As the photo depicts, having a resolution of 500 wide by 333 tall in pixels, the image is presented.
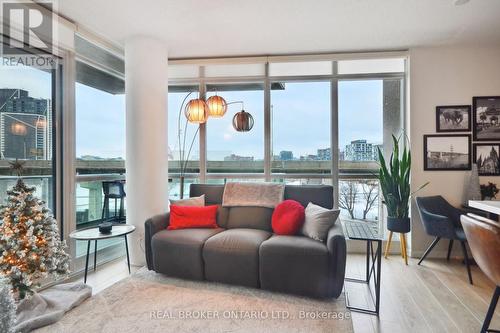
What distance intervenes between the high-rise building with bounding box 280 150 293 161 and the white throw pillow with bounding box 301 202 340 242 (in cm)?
140

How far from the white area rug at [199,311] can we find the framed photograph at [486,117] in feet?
9.49

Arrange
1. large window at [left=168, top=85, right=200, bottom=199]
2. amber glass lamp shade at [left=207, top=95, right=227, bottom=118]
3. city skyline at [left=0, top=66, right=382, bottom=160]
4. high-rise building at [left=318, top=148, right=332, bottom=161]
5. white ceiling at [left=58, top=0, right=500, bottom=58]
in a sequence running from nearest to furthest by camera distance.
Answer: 1. white ceiling at [left=58, top=0, right=500, bottom=58]
2. city skyline at [left=0, top=66, right=382, bottom=160]
3. amber glass lamp shade at [left=207, top=95, right=227, bottom=118]
4. high-rise building at [left=318, top=148, right=332, bottom=161]
5. large window at [left=168, top=85, right=200, bottom=199]

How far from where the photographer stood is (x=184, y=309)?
2.19 meters

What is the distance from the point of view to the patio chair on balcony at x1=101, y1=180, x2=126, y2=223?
3.45m

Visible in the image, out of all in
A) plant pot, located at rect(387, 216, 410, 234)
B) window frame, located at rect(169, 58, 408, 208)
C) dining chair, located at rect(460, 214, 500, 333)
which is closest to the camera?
dining chair, located at rect(460, 214, 500, 333)

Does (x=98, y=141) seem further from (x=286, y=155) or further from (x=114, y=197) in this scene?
(x=286, y=155)

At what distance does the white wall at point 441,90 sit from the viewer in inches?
136

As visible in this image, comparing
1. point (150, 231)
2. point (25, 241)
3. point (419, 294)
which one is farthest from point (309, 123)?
point (25, 241)

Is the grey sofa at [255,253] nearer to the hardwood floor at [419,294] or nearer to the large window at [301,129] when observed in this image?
the hardwood floor at [419,294]

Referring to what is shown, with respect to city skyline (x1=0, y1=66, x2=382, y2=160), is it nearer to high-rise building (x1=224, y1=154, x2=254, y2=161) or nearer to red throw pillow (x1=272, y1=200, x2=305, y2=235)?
high-rise building (x1=224, y1=154, x2=254, y2=161)

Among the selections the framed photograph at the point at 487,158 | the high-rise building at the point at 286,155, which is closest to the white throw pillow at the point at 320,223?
the high-rise building at the point at 286,155

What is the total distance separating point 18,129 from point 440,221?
442cm

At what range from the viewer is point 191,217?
3008 mm

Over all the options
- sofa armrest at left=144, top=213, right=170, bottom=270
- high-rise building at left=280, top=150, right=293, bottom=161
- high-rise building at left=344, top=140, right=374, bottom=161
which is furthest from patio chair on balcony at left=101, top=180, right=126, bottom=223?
high-rise building at left=344, top=140, right=374, bottom=161
